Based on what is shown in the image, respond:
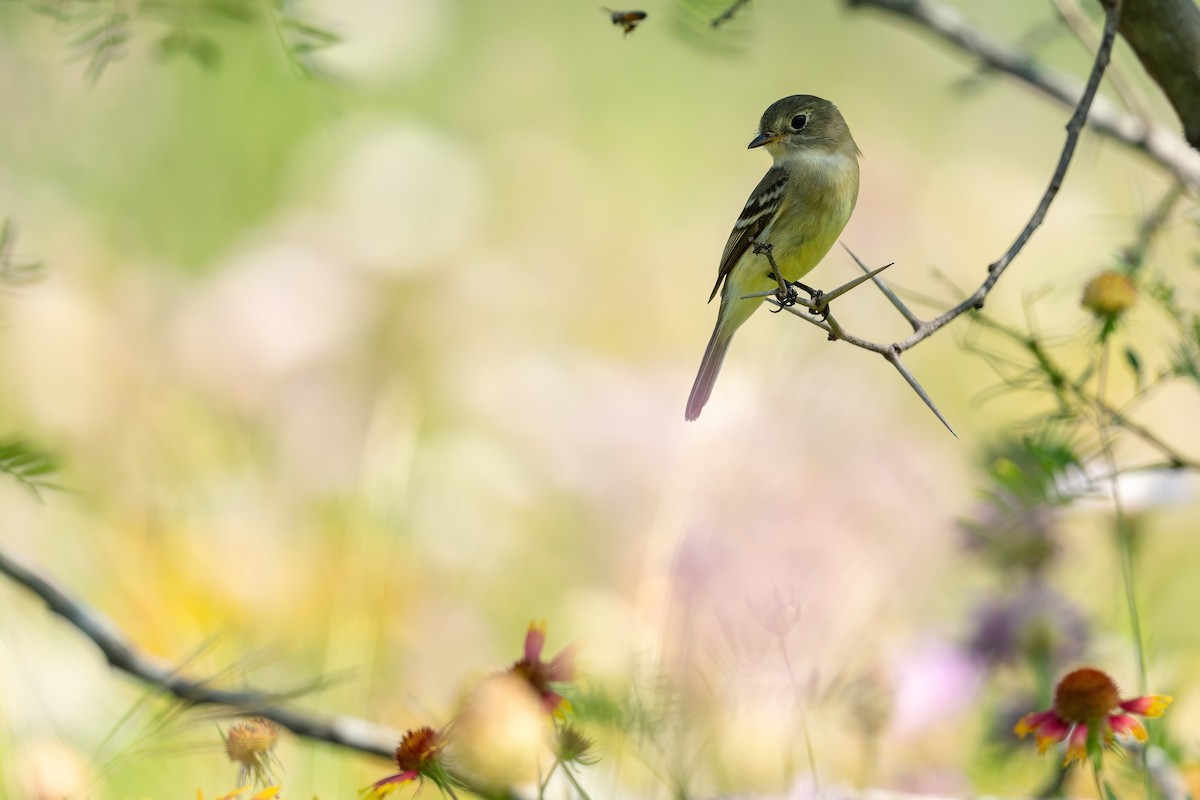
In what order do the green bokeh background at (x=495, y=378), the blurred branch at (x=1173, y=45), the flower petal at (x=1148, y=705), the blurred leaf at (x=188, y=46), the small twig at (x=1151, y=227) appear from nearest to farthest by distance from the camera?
the flower petal at (x=1148, y=705)
the blurred branch at (x=1173, y=45)
the blurred leaf at (x=188, y=46)
the small twig at (x=1151, y=227)
the green bokeh background at (x=495, y=378)

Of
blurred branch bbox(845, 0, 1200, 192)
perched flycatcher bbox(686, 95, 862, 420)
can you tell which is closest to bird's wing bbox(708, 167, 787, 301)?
perched flycatcher bbox(686, 95, 862, 420)

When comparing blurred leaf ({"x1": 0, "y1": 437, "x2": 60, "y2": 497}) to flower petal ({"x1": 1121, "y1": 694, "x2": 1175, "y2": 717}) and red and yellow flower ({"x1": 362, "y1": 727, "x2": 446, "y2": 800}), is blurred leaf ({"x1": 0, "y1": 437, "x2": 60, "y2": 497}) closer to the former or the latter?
red and yellow flower ({"x1": 362, "y1": 727, "x2": 446, "y2": 800})

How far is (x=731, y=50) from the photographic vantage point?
1.24m

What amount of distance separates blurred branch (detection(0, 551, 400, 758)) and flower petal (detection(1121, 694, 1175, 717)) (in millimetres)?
750

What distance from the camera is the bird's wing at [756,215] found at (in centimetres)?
189

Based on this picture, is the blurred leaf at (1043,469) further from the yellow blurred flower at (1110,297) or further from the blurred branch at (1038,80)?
the blurred branch at (1038,80)

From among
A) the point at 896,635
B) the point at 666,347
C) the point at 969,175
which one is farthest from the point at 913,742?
the point at 969,175

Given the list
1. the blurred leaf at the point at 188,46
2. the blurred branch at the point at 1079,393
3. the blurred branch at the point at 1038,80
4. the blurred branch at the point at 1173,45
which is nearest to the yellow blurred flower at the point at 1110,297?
the blurred branch at the point at 1079,393

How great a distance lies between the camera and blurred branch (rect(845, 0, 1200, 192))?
1.69 meters

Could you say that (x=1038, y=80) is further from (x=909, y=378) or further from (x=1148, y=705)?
(x=909, y=378)

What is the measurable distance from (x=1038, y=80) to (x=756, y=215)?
434mm

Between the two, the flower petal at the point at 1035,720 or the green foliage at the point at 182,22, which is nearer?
the flower petal at the point at 1035,720

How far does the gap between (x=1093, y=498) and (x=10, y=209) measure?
285 cm

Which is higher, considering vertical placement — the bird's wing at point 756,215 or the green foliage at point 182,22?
the bird's wing at point 756,215
